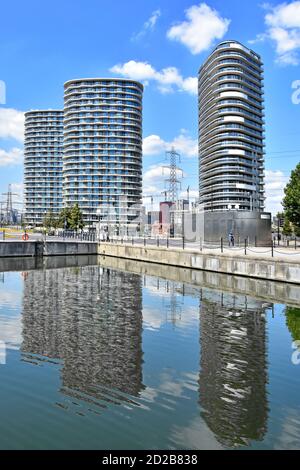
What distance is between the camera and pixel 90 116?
14850cm

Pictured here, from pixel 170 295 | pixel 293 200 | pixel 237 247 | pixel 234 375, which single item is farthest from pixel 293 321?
pixel 293 200

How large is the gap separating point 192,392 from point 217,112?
106009 mm

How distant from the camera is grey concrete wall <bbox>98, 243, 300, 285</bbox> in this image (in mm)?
23625

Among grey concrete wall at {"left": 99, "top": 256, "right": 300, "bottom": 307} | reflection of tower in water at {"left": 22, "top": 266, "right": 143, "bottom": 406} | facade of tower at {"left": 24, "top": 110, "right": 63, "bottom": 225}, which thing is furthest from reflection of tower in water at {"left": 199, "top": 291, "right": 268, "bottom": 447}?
facade of tower at {"left": 24, "top": 110, "right": 63, "bottom": 225}

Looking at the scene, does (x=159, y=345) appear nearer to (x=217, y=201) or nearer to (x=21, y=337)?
(x=21, y=337)

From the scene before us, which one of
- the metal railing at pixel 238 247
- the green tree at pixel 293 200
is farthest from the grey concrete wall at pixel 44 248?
the green tree at pixel 293 200

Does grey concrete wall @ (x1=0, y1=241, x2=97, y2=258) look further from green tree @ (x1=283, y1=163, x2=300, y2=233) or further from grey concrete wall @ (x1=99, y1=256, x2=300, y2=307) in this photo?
green tree @ (x1=283, y1=163, x2=300, y2=233)

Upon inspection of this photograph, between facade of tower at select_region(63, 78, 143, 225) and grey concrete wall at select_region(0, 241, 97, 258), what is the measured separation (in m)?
95.5

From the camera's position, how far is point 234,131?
104 m

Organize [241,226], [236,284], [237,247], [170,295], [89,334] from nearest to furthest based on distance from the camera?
[89,334]
[170,295]
[236,284]
[237,247]
[241,226]

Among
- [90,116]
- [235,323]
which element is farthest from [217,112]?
[235,323]

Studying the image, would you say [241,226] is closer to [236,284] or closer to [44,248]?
[236,284]

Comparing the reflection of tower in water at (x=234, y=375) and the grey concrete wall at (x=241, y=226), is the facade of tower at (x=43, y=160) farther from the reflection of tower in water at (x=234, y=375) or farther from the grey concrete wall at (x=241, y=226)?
the reflection of tower in water at (x=234, y=375)

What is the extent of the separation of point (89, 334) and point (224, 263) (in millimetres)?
17884
